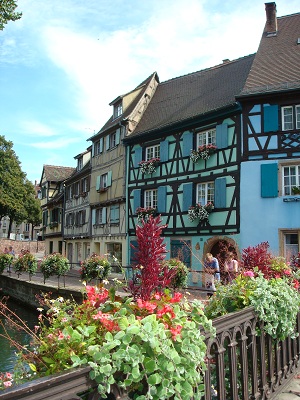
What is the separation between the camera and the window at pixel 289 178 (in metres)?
16.4

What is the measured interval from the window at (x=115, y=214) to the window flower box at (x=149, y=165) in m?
3.67

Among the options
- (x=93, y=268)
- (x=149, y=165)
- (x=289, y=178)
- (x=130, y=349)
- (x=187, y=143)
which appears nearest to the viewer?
(x=130, y=349)

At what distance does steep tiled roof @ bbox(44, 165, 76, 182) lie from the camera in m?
41.9

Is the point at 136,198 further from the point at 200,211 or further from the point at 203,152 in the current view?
the point at 203,152

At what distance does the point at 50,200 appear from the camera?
133 feet

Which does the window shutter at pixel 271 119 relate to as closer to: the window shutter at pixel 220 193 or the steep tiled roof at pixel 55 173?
the window shutter at pixel 220 193

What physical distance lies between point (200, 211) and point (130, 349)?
17.3 metres

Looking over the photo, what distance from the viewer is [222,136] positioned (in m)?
18.4

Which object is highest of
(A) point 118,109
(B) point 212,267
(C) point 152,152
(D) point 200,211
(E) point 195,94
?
(A) point 118,109

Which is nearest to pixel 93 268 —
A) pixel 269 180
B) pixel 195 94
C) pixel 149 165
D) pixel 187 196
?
pixel 187 196

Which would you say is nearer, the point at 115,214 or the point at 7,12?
the point at 7,12

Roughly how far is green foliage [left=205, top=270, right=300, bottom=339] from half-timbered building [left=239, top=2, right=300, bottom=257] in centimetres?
1288

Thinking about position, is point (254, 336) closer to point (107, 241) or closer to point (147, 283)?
point (147, 283)

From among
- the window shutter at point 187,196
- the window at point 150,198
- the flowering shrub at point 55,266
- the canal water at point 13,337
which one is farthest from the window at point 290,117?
the canal water at point 13,337
